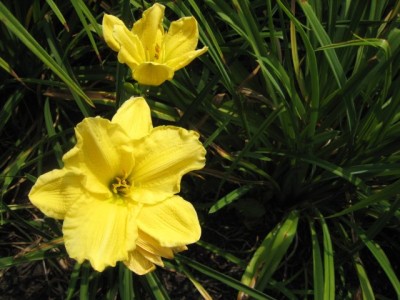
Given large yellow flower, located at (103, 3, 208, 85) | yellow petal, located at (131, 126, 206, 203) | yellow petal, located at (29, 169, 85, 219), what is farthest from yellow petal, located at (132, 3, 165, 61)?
yellow petal, located at (29, 169, 85, 219)

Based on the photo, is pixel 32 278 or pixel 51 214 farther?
pixel 32 278

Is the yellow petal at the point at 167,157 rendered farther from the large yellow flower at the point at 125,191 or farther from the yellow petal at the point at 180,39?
the yellow petal at the point at 180,39

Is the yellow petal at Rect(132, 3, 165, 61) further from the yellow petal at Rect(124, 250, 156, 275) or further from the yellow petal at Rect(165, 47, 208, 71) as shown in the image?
the yellow petal at Rect(124, 250, 156, 275)

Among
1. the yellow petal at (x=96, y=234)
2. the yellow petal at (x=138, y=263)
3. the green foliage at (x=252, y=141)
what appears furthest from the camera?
the green foliage at (x=252, y=141)

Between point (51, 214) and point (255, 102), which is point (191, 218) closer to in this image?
point (51, 214)

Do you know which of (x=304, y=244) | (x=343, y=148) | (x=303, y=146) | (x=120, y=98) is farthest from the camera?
(x=304, y=244)

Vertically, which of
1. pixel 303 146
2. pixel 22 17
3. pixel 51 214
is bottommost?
pixel 303 146

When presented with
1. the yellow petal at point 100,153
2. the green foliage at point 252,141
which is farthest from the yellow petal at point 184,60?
the yellow petal at point 100,153

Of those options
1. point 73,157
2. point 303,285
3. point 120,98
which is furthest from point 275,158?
point 73,157
